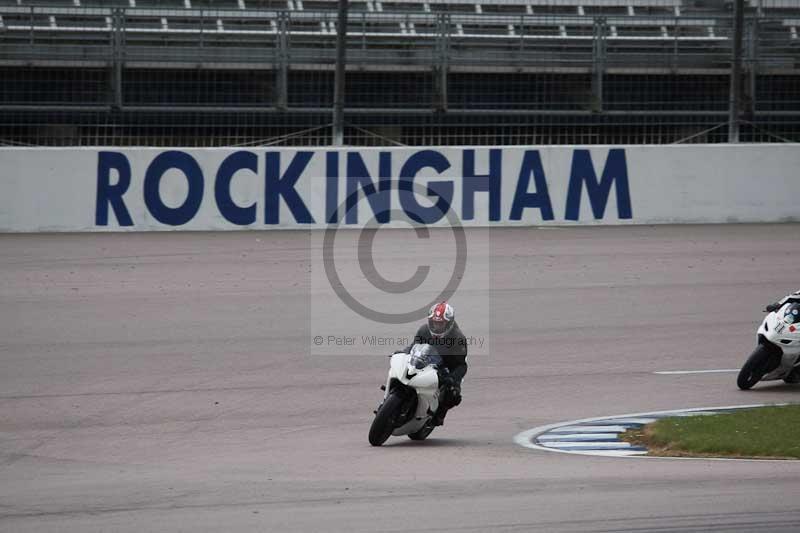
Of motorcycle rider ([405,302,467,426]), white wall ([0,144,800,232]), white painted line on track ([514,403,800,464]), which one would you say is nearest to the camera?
white painted line on track ([514,403,800,464])

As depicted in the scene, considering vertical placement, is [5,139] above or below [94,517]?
above

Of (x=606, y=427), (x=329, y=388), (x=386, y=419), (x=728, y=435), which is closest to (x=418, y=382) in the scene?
(x=386, y=419)

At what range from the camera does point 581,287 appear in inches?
666

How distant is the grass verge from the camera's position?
8.89 metres

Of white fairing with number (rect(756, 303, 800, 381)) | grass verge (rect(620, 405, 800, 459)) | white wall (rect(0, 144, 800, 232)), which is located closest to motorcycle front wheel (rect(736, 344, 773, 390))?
white fairing with number (rect(756, 303, 800, 381))

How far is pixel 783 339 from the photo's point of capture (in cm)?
1159

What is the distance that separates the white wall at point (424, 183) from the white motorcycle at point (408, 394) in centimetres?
1179

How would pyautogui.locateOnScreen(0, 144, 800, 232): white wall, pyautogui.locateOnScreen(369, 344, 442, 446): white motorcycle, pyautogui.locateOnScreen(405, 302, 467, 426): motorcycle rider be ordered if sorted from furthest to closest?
pyautogui.locateOnScreen(0, 144, 800, 232): white wall, pyautogui.locateOnScreen(405, 302, 467, 426): motorcycle rider, pyautogui.locateOnScreen(369, 344, 442, 446): white motorcycle

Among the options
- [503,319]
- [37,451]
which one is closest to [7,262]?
[503,319]

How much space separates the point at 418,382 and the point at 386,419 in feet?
1.23

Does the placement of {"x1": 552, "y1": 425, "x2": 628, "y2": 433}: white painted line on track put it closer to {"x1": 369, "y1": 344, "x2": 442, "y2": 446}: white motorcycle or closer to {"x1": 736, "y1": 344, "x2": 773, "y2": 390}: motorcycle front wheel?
{"x1": 369, "y1": 344, "x2": 442, "y2": 446}: white motorcycle

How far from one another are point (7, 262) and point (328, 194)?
5.65 m

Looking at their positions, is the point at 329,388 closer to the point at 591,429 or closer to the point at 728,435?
the point at 591,429

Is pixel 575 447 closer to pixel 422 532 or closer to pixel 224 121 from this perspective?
pixel 422 532
